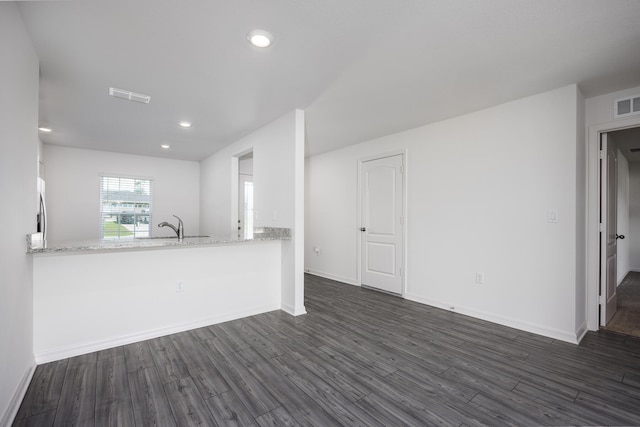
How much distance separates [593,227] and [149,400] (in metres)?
4.20

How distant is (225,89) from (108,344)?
2600 mm

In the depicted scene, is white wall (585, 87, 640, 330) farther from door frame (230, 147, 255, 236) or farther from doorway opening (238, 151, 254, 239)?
doorway opening (238, 151, 254, 239)

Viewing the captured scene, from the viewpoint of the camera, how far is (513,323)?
3137 millimetres

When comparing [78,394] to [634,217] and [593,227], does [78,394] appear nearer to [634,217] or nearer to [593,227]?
[593,227]

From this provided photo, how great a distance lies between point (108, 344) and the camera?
8.68 ft

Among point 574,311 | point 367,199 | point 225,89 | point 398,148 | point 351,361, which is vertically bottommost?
point 351,361

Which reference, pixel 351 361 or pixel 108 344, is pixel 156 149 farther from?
pixel 351 361

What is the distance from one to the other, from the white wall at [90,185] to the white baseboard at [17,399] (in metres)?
3.93

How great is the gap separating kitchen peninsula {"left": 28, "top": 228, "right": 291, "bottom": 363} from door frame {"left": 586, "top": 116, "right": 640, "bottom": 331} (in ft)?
10.5

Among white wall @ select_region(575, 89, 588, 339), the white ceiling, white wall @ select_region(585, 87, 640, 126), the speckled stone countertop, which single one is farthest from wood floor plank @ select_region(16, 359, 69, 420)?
white wall @ select_region(585, 87, 640, 126)

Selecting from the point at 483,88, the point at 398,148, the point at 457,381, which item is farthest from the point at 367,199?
the point at 457,381

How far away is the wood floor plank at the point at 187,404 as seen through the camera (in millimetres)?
1703

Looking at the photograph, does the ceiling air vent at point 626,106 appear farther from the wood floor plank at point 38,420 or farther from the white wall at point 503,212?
the wood floor plank at point 38,420

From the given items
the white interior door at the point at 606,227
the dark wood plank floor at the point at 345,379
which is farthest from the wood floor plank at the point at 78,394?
the white interior door at the point at 606,227
